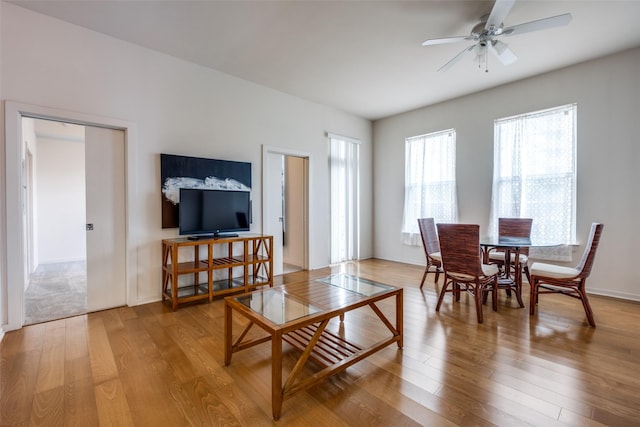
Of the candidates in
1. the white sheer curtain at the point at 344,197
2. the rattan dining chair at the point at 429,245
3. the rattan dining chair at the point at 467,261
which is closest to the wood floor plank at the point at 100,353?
the rattan dining chair at the point at 467,261

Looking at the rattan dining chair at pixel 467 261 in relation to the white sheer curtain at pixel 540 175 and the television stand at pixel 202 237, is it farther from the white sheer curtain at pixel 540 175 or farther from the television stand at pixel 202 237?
the television stand at pixel 202 237


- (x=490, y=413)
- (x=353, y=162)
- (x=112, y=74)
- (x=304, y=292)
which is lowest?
(x=490, y=413)

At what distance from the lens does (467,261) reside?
285 cm

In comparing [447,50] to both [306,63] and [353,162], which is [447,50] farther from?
[353,162]

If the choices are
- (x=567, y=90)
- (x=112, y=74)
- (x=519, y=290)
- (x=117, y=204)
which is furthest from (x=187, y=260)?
(x=567, y=90)

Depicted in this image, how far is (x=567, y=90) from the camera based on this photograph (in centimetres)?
375

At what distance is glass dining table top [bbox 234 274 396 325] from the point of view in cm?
176

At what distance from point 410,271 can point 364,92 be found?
315 cm

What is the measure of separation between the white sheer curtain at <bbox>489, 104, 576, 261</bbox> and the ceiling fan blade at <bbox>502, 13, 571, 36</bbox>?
6.54 ft

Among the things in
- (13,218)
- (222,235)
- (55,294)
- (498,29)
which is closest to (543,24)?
(498,29)

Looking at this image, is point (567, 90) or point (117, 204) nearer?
point (117, 204)

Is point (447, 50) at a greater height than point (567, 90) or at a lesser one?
greater

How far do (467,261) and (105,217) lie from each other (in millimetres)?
3920

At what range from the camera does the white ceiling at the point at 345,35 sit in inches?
101
